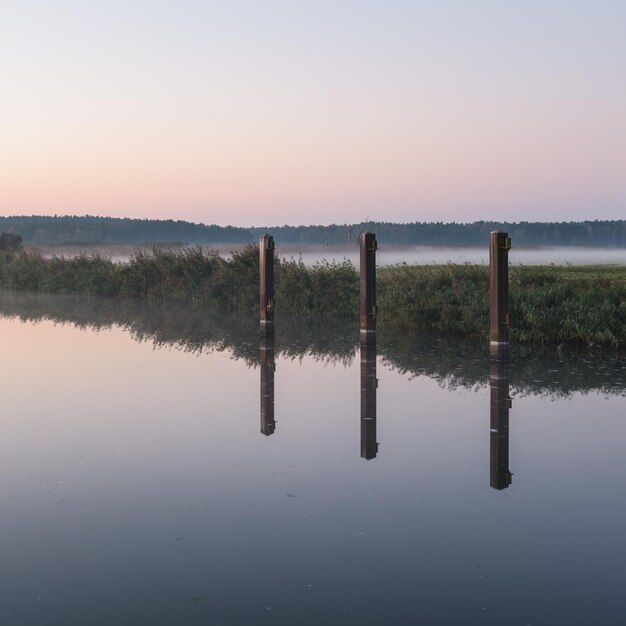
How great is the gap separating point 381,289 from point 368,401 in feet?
50.3

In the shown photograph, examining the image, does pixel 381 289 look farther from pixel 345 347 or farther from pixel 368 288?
pixel 368 288

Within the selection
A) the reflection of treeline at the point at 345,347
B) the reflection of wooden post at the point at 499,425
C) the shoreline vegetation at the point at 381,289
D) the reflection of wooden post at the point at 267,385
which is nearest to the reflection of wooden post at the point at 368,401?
the reflection of treeline at the point at 345,347

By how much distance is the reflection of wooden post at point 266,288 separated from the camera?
22625mm

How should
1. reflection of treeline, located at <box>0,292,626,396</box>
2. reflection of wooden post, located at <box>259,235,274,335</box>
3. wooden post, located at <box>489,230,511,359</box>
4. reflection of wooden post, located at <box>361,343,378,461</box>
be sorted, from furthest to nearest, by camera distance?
reflection of wooden post, located at <box>259,235,274,335</box>, wooden post, located at <box>489,230,511,359</box>, reflection of treeline, located at <box>0,292,626,396</box>, reflection of wooden post, located at <box>361,343,378,461</box>

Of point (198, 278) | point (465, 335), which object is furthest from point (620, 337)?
point (198, 278)

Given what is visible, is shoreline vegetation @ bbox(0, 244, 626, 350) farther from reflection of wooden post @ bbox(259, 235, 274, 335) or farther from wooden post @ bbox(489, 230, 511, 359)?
reflection of wooden post @ bbox(259, 235, 274, 335)

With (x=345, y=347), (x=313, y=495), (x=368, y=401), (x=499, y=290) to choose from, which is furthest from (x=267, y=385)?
(x=313, y=495)

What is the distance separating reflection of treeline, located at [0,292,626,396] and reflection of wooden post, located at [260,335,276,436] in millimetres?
236

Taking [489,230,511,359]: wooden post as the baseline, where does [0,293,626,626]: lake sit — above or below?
below

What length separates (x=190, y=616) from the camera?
5789mm

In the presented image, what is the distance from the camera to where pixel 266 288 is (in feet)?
75.4

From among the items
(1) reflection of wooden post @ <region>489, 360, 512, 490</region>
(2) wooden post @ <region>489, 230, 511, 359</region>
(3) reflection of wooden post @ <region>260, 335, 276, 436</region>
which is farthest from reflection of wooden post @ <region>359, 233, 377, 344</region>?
(1) reflection of wooden post @ <region>489, 360, 512, 490</region>

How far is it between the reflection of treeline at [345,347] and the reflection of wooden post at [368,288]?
50 centimetres

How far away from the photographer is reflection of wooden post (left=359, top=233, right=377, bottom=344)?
2045 cm
